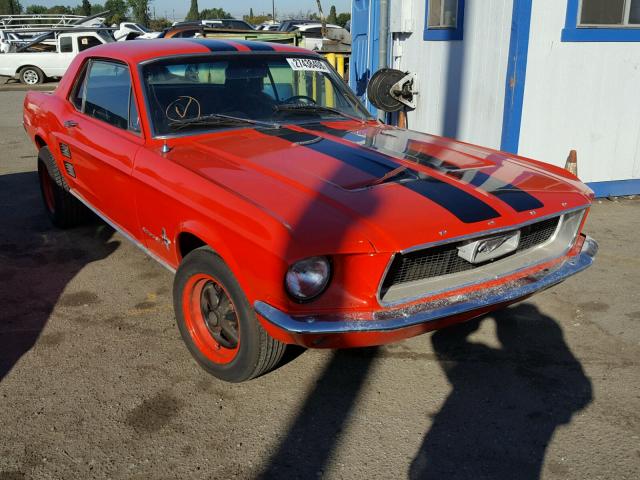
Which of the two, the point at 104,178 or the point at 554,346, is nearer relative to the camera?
the point at 554,346

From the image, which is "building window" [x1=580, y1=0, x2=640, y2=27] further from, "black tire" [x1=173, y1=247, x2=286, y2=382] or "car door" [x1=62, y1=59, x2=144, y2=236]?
"black tire" [x1=173, y1=247, x2=286, y2=382]

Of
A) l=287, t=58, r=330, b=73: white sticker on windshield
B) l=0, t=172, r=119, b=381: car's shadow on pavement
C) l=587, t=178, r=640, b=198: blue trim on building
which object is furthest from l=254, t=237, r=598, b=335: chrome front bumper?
l=587, t=178, r=640, b=198: blue trim on building

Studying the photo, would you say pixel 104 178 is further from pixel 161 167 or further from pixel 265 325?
pixel 265 325

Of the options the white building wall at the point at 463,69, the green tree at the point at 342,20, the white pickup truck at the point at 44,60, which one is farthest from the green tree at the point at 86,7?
the white building wall at the point at 463,69

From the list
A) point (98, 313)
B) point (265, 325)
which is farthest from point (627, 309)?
point (98, 313)

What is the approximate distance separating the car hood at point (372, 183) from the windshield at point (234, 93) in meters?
0.16

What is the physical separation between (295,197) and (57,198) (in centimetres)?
335

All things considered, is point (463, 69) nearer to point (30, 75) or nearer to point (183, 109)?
point (183, 109)

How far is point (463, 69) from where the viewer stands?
6703mm

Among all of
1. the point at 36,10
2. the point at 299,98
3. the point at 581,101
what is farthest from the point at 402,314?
the point at 36,10

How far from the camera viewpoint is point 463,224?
267 centimetres

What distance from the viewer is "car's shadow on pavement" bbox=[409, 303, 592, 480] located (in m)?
2.57

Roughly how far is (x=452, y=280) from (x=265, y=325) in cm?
89

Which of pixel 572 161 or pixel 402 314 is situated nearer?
pixel 402 314
